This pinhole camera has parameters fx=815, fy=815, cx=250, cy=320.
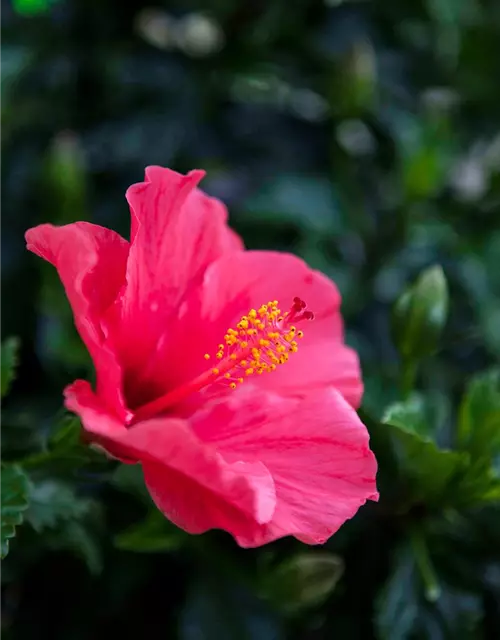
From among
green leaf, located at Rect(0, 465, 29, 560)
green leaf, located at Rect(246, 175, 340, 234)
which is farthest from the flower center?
green leaf, located at Rect(246, 175, 340, 234)

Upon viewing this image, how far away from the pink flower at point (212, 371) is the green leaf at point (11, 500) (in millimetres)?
69

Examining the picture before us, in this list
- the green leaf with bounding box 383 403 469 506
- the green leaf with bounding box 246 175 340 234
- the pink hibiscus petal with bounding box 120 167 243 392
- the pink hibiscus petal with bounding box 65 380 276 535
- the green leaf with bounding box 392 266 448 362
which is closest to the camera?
the pink hibiscus petal with bounding box 65 380 276 535

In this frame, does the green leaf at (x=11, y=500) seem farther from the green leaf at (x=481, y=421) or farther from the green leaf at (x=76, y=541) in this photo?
the green leaf at (x=481, y=421)

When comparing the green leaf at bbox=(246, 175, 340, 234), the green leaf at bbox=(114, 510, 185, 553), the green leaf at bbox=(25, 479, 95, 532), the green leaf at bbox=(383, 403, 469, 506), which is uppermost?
the green leaf at bbox=(383, 403, 469, 506)

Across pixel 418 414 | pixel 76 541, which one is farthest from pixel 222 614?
pixel 418 414

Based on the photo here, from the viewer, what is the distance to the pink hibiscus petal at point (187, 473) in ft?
1.89

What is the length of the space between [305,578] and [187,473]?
377 mm

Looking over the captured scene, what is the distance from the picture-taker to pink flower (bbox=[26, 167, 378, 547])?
2.01 feet

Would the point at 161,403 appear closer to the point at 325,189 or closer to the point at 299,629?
the point at 299,629

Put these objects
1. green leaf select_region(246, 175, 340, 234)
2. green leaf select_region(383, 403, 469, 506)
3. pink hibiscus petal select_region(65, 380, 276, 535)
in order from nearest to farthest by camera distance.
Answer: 1. pink hibiscus petal select_region(65, 380, 276, 535)
2. green leaf select_region(383, 403, 469, 506)
3. green leaf select_region(246, 175, 340, 234)

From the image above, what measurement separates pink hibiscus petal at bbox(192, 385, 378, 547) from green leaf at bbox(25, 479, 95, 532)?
20 cm

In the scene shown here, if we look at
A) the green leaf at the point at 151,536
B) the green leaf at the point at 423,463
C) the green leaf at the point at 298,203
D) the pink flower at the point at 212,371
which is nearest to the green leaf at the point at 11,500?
the pink flower at the point at 212,371

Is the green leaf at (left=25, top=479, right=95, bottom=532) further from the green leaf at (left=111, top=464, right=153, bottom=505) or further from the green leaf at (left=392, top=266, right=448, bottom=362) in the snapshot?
the green leaf at (left=392, top=266, right=448, bottom=362)

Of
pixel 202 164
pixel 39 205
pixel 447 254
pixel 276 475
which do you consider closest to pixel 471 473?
pixel 276 475
